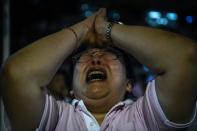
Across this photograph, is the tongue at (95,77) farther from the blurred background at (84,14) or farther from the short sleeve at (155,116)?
the blurred background at (84,14)

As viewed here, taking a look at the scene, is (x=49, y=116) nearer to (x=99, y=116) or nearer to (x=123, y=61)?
(x=99, y=116)

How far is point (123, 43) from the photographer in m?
1.58

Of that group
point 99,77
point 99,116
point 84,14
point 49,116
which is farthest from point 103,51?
point 84,14

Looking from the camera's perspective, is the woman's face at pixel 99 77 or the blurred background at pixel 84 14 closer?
the woman's face at pixel 99 77

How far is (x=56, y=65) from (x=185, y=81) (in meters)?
0.43

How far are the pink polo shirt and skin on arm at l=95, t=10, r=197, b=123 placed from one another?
0.10 ft

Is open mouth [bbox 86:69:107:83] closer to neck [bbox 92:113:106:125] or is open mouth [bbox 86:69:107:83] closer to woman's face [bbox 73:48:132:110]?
woman's face [bbox 73:48:132:110]

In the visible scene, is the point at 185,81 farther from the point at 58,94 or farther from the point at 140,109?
the point at 58,94

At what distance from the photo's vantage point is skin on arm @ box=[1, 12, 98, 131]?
1507 millimetres

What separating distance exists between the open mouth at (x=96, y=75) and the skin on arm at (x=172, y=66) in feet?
0.82

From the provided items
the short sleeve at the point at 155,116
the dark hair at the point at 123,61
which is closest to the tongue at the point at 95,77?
the dark hair at the point at 123,61

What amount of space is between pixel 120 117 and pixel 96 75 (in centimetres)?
21

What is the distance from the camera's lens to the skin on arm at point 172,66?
147cm

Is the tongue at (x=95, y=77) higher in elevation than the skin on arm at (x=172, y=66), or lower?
lower
